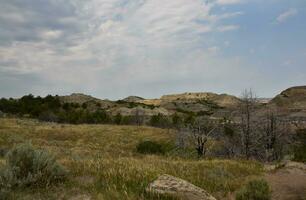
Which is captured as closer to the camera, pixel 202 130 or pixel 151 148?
pixel 202 130

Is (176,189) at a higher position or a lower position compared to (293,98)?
lower

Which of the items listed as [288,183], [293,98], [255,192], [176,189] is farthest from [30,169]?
[293,98]

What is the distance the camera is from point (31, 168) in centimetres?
797

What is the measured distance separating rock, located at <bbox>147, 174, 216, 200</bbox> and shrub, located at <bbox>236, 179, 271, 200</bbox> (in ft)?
3.25

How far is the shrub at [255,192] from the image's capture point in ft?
26.9

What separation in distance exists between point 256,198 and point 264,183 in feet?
1.35

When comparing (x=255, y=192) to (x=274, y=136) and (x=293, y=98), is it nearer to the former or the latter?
(x=274, y=136)

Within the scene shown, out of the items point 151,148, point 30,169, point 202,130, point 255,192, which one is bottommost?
point 151,148

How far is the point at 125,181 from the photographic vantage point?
8.09 metres

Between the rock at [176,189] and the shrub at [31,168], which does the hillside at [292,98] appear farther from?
the shrub at [31,168]

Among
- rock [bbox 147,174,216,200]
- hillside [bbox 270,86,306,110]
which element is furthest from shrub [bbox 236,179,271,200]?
hillside [bbox 270,86,306,110]

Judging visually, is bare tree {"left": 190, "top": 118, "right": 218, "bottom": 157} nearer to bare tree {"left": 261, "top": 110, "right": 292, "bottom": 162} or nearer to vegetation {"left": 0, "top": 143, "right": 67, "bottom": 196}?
bare tree {"left": 261, "top": 110, "right": 292, "bottom": 162}

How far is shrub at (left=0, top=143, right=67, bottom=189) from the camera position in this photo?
7.66 meters

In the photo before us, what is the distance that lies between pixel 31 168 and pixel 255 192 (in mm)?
4325
